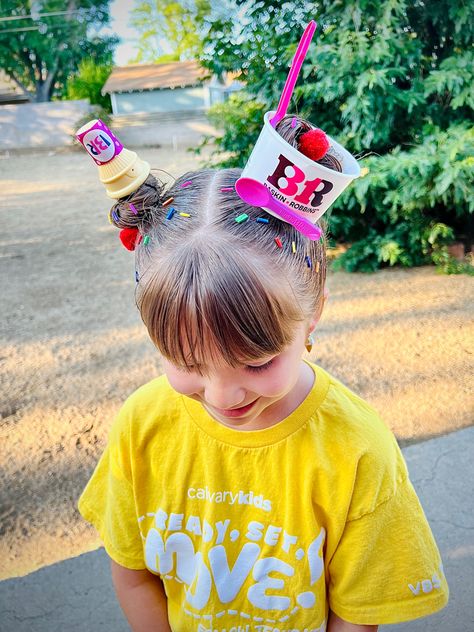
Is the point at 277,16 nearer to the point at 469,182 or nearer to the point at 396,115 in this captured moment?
the point at 396,115

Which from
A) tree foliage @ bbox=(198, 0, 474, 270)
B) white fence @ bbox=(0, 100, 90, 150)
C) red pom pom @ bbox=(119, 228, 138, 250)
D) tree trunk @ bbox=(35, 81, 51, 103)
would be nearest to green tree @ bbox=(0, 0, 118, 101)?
tree trunk @ bbox=(35, 81, 51, 103)

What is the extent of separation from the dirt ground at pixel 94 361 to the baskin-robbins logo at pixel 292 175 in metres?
1.80

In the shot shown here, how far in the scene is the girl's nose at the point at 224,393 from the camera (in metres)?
0.93

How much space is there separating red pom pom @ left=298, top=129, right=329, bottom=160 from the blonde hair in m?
0.12

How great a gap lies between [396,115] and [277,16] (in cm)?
149

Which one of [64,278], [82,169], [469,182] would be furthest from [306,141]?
[82,169]

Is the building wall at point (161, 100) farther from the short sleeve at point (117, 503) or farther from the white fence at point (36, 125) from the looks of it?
the short sleeve at point (117, 503)

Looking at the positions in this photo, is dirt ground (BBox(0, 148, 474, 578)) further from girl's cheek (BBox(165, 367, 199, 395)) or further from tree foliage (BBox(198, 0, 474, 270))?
girl's cheek (BBox(165, 367, 199, 395))

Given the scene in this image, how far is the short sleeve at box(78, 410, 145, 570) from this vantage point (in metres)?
1.17

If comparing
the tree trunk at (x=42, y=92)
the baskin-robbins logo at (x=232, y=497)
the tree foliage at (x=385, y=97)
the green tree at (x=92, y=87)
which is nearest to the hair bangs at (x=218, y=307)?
the baskin-robbins logo at (x=232, y=497)

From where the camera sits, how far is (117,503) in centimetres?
119

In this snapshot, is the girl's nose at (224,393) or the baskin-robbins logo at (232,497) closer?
the girl's nose at (224,393)

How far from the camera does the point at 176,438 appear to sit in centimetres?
115

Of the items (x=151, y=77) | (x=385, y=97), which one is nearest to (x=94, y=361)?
(x=385, y=97)
